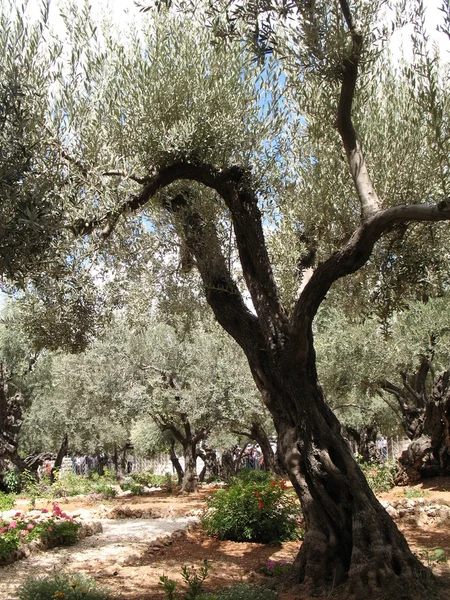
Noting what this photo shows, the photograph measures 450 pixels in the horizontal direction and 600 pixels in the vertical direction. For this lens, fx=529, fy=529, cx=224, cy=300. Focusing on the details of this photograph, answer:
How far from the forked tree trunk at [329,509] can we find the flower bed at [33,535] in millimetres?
5002

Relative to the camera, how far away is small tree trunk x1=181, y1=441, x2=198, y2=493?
23422 mm

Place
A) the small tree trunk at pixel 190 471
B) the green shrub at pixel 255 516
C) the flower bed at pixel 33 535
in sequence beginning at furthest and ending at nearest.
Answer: the small tree trunk at pixel 190 471, the green shrub at pixel 255 516, the flower bed at pixel 33 535

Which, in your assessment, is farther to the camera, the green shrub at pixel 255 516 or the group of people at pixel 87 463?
the group of people at pixel 87 463

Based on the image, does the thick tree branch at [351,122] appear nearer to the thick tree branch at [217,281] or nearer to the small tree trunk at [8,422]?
the thick tree branch at [217,281]

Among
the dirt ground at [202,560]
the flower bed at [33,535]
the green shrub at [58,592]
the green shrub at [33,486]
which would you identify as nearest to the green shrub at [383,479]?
the dirt ground at [202,560]

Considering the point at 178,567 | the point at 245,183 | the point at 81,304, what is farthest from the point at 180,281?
the point at 178,567

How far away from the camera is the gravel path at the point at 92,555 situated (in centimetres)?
762

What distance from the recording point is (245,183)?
6668mm

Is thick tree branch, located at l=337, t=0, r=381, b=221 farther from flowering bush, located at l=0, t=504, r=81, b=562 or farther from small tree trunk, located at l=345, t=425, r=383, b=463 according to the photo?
small tree trunk, located at l=345, t=425, r=383, b=463

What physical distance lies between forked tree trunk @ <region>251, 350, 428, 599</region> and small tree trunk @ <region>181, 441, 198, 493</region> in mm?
18351

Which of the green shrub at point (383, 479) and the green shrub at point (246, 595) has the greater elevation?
the green shrub at point (383, 479)

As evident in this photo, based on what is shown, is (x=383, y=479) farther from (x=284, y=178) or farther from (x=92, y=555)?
(x=284, y=178)

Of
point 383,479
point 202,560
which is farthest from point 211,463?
point 202,560

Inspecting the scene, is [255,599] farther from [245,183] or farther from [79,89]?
[79,89]
